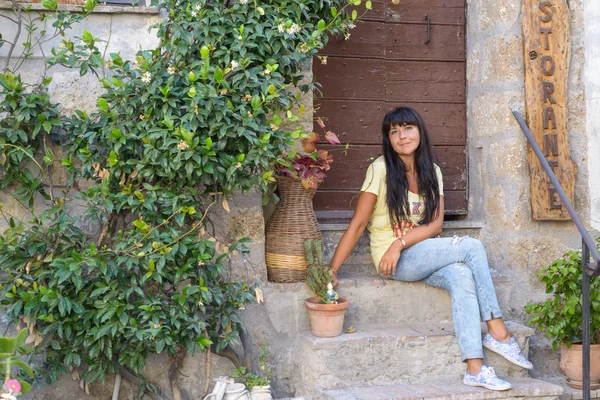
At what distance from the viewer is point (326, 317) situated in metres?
3.49

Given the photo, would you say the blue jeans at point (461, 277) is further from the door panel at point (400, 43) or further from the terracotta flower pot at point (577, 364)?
the door panel at point (400, 43)

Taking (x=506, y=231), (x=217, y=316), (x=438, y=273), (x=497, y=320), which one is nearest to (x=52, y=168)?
(x=217, y=316)

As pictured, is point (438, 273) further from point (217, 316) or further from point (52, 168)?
point (52, 168)

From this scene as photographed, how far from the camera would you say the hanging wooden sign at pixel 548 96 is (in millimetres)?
4078

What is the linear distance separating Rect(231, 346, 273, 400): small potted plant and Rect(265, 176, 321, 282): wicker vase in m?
0.39

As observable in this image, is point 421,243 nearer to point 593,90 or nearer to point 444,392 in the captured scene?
point 444,392

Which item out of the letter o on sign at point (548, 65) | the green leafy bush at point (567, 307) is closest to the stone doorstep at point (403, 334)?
the green leafy bush at point (567, 307)

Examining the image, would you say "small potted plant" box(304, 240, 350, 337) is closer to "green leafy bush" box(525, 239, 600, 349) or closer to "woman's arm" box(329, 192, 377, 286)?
"woman's arm" box(329, 192, 377, 286)

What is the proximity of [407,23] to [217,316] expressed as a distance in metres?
2.16

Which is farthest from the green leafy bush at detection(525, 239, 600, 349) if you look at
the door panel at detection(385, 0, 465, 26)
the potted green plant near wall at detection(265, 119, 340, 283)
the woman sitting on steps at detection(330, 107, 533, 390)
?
the door panel at detection(385, 0, 465, 26)

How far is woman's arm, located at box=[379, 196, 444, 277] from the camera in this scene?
147 inches

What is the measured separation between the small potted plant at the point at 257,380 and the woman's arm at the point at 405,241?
2.35ft

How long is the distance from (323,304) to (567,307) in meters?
1.14

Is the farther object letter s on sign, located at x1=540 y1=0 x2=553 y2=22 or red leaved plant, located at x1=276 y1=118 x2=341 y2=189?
letter s on sign, located at x1=540 y1=0 x2=553 y2=22
